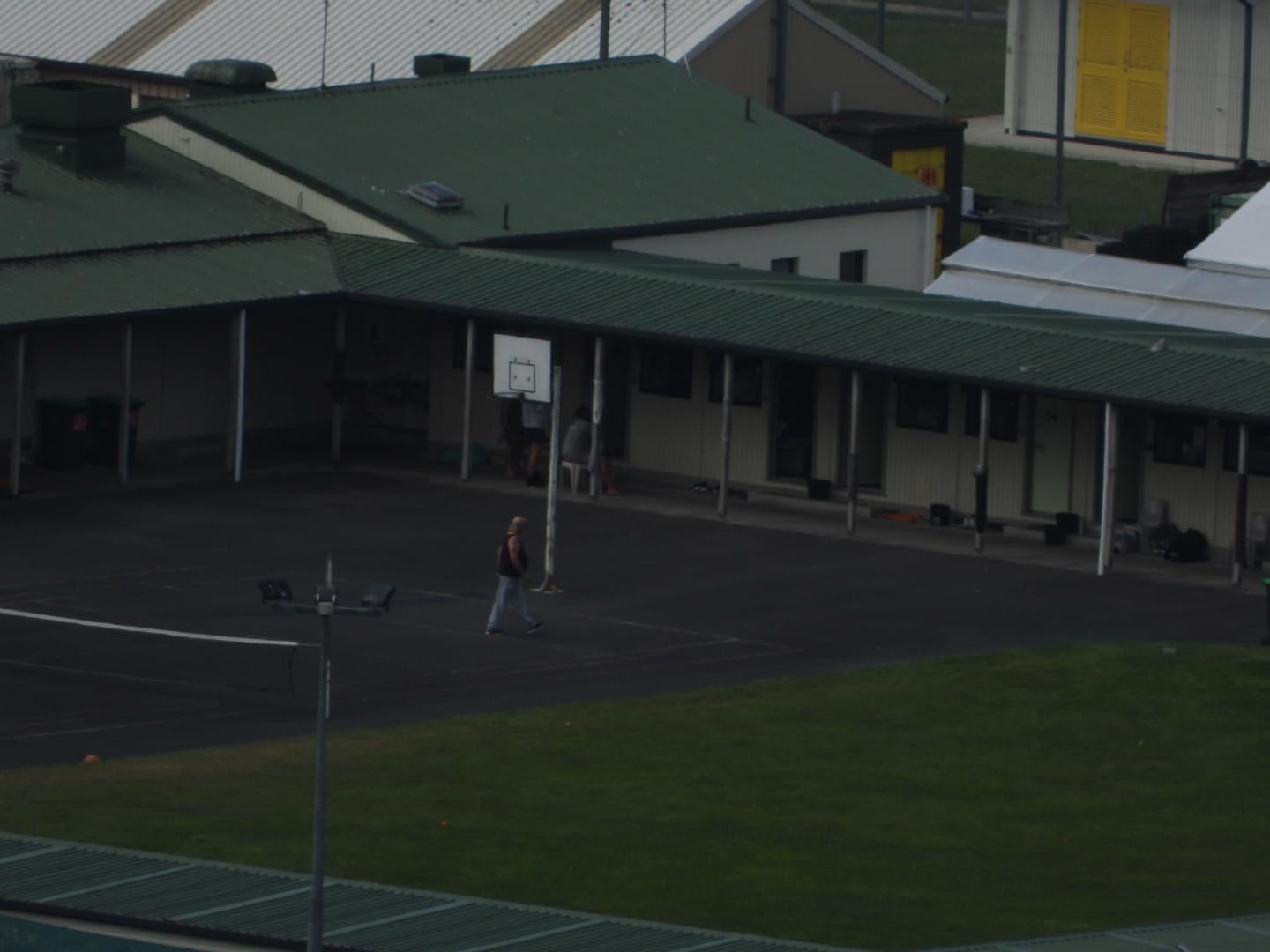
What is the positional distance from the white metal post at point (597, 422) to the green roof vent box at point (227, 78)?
1141cm

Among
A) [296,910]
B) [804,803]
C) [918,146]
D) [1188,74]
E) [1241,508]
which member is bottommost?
[296,910]

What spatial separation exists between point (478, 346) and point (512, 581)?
44.9 ft

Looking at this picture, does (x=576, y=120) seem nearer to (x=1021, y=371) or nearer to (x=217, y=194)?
(x=217, y=194)

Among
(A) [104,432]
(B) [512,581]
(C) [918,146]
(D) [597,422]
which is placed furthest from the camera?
(C) [918,146]

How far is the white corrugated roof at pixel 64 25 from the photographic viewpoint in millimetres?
70125

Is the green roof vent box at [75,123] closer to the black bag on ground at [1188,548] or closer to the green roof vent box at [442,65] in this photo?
the green roof vent box at [442,65]

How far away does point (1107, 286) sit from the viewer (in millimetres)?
46312

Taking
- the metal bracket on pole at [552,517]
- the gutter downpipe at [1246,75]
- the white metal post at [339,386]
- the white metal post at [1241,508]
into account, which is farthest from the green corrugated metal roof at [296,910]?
the gutter downpipe at [1246,75]

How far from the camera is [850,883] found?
23672 mm

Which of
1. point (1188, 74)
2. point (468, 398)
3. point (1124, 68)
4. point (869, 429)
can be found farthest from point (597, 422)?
point (1124, 68)

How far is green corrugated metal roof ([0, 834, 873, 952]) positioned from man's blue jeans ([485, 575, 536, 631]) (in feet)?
A: 33.1

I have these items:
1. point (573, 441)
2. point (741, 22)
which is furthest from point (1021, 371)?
point (741, 22)

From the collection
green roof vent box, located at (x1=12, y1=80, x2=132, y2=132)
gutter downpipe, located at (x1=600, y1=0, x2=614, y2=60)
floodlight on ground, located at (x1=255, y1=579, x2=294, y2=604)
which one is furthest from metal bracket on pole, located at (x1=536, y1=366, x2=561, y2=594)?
gutter downpipe, located at (x1=600, y1=0, x2=614, y2=60)

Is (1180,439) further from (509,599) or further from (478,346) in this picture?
(478,346)
